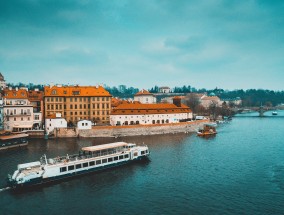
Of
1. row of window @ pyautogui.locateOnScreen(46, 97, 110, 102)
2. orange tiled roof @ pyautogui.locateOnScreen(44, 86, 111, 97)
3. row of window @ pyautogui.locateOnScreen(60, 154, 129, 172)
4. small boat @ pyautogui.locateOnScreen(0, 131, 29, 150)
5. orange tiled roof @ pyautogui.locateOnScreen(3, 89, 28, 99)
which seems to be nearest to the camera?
row of window @ pyautogui.locateOnScreen(60, 154, 129, 172)

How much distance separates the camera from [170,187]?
3994 cm

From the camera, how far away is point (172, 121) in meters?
105

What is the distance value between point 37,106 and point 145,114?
34274mm

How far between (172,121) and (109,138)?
1148 inches

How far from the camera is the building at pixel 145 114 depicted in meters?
96.8

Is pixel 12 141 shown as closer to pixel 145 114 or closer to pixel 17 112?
pixel 17 112

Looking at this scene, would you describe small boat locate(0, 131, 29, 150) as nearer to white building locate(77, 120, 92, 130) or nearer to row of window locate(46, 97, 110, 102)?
white building locate(77, 120, 92, 130)

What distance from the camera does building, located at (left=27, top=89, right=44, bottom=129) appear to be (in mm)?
91312

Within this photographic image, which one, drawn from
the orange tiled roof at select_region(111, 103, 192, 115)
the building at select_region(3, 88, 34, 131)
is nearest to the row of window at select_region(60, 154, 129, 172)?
the building at select_region(3, 88, 34, 131)

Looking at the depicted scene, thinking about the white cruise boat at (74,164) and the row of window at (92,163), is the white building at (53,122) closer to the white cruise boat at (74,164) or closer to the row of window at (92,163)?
the white cruise boat at (74,164)

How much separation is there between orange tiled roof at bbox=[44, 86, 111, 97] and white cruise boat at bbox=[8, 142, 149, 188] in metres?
43.1

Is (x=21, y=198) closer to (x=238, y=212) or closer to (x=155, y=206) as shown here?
(x=155, y=206)

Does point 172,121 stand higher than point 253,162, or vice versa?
point 172,121

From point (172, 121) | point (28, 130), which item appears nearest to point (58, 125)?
point (28, 130)
